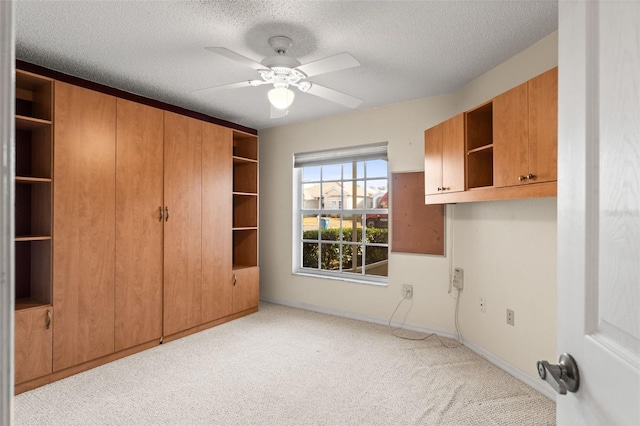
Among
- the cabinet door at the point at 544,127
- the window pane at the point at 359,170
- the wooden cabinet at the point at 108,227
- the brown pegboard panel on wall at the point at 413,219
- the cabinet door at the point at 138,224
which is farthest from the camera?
the window pane at the point at 359,170

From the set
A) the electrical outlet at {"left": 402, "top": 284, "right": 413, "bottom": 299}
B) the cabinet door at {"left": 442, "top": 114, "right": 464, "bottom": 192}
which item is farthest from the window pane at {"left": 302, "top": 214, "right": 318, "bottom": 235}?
the cabinet door at {"left": 442, "top": 114, "right": 464, "bottom": 192}

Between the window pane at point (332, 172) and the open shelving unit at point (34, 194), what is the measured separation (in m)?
2.87

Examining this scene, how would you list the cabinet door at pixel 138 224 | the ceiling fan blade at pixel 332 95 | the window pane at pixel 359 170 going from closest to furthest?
1. the ceiling fan blade at pixel 332 95
2. the cabinet door at pixel 138 224
3. the window pane at pixel 359 170

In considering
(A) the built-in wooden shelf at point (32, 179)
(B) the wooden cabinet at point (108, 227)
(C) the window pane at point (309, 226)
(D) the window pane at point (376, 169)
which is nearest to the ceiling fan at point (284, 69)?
(B) the wooden cabinet at point (108, 227)

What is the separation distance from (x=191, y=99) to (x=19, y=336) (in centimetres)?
249

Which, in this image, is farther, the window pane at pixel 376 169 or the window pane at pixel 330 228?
the window pane at pixel 330 228

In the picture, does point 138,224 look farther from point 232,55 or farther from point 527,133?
point 527,133

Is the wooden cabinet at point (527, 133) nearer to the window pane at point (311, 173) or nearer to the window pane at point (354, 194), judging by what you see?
the window pane at point (354, 194)

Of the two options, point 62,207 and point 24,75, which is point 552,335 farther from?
point 24,75

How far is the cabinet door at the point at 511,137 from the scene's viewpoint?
221 centimetres

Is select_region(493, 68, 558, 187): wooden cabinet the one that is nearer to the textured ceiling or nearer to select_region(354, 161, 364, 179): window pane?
the textured ceiling

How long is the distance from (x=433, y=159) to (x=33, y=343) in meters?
3.40

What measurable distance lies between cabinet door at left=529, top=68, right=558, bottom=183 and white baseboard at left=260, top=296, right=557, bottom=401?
4.78 ft

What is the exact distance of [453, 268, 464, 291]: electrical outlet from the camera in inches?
138
